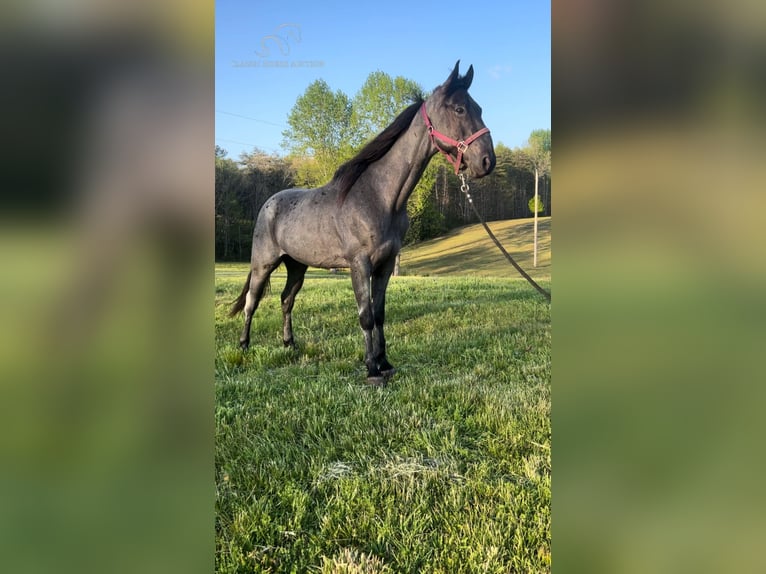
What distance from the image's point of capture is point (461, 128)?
3.23m

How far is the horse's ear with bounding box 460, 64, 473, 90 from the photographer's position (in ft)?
10.7

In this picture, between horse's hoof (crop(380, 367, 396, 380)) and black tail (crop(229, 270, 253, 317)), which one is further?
black tail (crop(229, 270, 253, 317))

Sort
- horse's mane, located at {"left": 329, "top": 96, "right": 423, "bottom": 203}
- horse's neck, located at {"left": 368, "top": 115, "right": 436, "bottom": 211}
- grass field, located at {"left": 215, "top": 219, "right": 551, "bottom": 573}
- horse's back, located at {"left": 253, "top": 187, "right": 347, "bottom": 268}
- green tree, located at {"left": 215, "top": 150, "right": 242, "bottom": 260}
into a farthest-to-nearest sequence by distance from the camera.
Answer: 1. green tree, located at {"left": 215, "top": 150, "right": 242, "bottom": 260}
2. horse's back, located at {"left": 253, "top": 187, "right": 347, "bottom": 268}
3. horse's mane, located at {"left": 329, "top": 96, "right": 423, "bottom": 203}
4. horse's neck, located at {"left": 368, "top": 115, "right": 436, "bottom": 211}
5. grass field, located at {"left": 215, "top": 219, "right": 551, "bottom": 573}

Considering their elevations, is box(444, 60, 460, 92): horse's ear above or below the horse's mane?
above

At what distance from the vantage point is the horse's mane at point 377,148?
3.67 meters

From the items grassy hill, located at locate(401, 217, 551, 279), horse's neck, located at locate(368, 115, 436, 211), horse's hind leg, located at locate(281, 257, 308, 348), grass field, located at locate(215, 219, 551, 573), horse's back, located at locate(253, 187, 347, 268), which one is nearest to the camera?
grass field, located at locate(215, 219, 551, 573)
